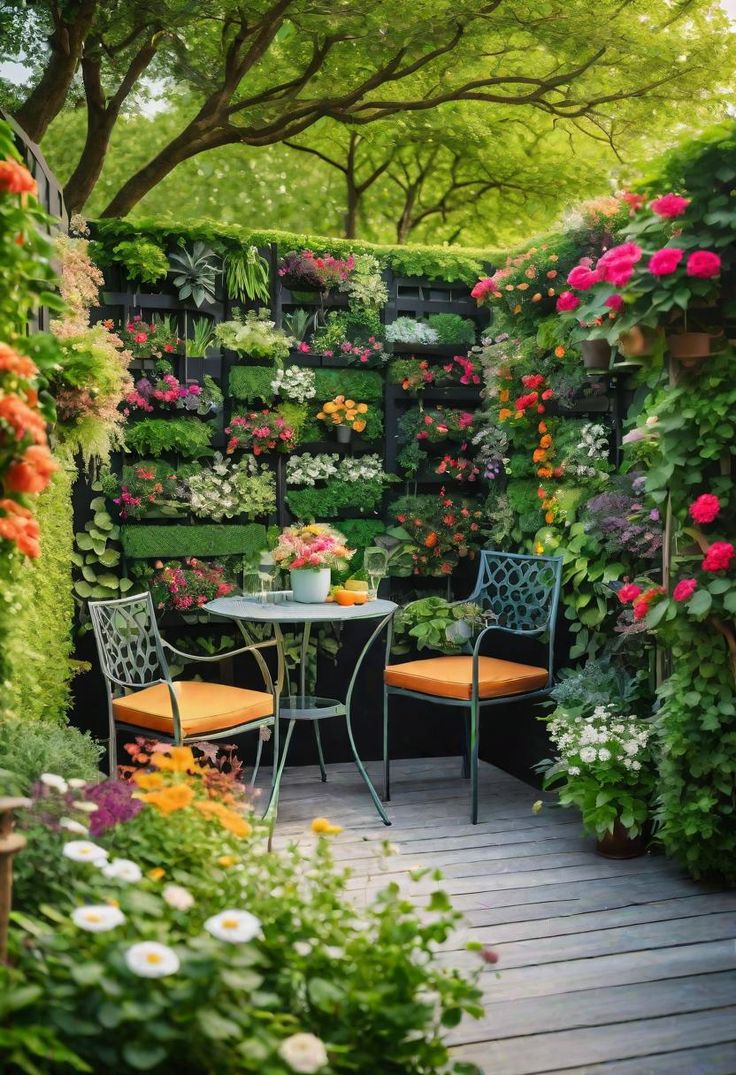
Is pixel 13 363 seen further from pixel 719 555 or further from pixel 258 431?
pixel 258 431

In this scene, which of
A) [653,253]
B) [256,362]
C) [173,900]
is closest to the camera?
[173,900]

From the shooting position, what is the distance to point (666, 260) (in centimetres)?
→ 304

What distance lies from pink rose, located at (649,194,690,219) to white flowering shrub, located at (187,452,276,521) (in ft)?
8.20

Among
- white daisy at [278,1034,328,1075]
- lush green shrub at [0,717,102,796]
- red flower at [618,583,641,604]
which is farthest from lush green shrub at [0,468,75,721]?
red flower at [618,583,641,604]

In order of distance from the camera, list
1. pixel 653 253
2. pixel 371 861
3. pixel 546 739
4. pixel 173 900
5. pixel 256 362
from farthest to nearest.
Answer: pixel 256 362, pixel 546 739, pixel 371 861, pixel 653 253, pixel 173 900

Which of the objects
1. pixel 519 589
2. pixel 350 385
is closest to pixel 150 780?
pixel 519 589

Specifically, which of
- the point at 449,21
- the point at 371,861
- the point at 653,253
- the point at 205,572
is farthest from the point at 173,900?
the point at 449,21

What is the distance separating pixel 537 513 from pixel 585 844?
60.3 inches

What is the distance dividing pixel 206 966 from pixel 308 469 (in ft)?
12.0

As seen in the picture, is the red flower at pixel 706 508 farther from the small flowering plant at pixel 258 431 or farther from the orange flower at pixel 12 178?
the small flowering plant at pixel 258 431

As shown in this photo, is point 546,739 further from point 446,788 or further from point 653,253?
point 653,253

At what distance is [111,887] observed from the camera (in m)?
2.00

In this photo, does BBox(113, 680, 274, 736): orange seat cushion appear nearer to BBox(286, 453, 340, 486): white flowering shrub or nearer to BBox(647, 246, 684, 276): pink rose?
BBox(286, 453, 340, 486): white flowering shrub

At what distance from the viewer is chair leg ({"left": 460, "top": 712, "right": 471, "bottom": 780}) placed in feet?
15.9
